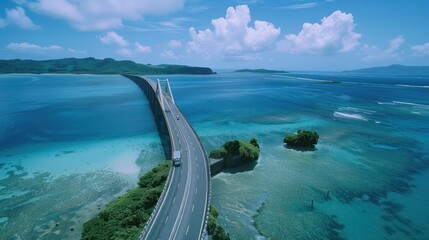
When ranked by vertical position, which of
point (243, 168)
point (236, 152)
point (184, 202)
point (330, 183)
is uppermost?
point (236, 152)

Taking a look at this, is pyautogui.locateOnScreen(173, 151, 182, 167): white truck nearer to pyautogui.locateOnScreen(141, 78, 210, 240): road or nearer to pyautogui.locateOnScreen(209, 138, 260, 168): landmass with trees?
pyautogui.locateOnScreen(141, 78, 210, 240): road

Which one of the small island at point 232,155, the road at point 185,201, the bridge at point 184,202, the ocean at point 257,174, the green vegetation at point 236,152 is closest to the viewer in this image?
the bridge at point 184,202

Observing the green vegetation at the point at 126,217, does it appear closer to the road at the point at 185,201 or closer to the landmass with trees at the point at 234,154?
the road at the point at 185,201

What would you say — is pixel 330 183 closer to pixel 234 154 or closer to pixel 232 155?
pixel 234 154

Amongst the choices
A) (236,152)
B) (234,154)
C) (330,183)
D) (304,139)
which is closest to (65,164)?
(234,154)

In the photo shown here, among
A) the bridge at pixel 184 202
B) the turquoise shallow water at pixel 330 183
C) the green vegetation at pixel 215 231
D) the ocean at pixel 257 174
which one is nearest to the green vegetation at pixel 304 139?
the ocean at pixel 257 174

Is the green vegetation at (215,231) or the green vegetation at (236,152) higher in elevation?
the green vegetation at (236,152)

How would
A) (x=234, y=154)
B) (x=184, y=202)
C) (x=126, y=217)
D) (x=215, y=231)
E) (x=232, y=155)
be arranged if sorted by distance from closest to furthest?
(x=215, y=231)
(x=126, y=217)
(x=184, y=202)
(x=232, y=155)
(x=234, y=154)
